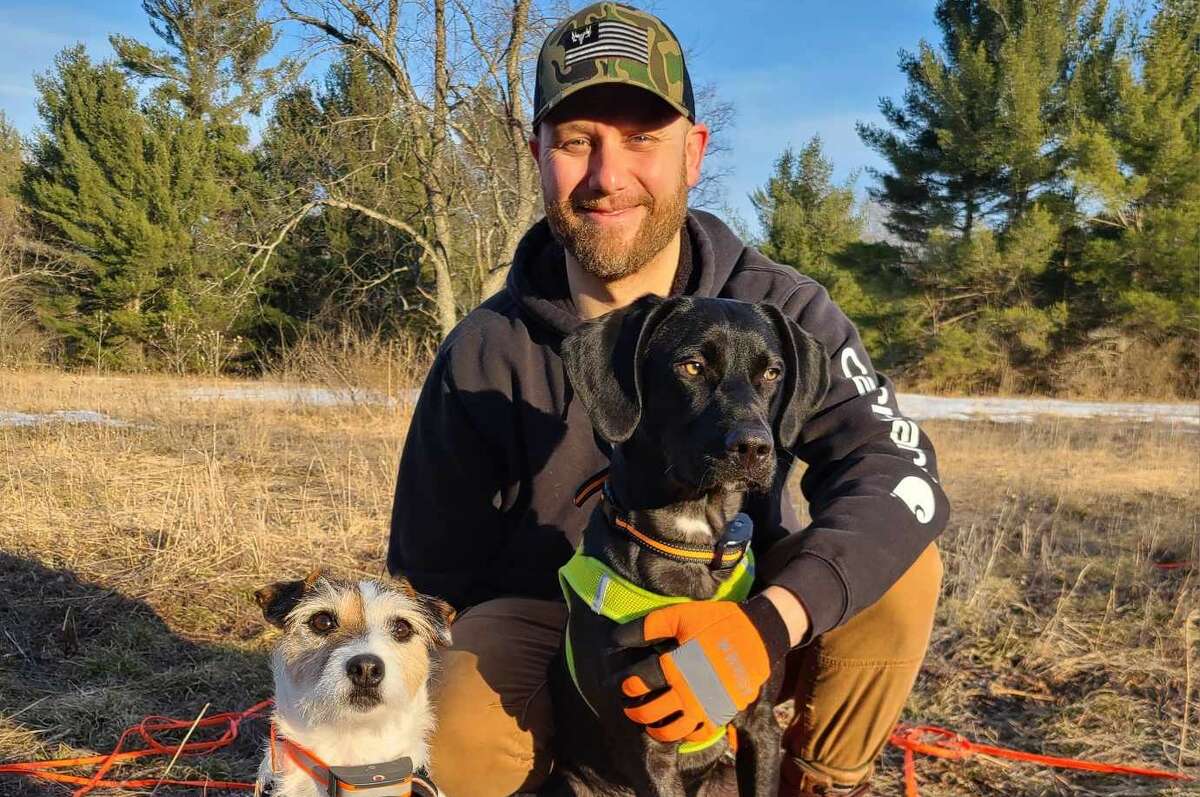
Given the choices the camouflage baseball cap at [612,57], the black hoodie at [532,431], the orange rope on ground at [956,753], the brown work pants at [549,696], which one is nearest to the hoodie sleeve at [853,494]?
the black hoodie at [532,431]

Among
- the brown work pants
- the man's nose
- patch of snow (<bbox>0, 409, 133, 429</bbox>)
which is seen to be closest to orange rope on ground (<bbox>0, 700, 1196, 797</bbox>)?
the brown work pants

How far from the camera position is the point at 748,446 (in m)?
2.05

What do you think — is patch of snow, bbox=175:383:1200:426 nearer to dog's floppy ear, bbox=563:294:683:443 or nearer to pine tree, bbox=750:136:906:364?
pine tree, bbox=750:136:906:364

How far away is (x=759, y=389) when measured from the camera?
2.33 metres

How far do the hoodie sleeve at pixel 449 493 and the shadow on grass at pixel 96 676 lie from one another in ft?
3.85

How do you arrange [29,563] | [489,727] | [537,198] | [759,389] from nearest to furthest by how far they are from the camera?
[759,389] < [489,727] < [29,563] < [537,198]

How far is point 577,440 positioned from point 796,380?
88 centimetres

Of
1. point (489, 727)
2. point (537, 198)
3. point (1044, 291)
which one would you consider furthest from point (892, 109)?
point (489, 727)

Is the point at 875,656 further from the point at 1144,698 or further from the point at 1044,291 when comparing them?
the point at 1044,291

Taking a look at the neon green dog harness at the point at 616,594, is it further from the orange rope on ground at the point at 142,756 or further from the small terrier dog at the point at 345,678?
the orange rope on ground at the point at 142,756

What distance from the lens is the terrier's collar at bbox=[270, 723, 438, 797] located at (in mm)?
2441

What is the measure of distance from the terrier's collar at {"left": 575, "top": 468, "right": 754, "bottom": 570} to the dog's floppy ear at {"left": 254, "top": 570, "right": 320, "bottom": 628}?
1.12 metres

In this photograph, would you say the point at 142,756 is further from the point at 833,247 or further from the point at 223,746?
the point at 833,247

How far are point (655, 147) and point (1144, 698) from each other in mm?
3288
